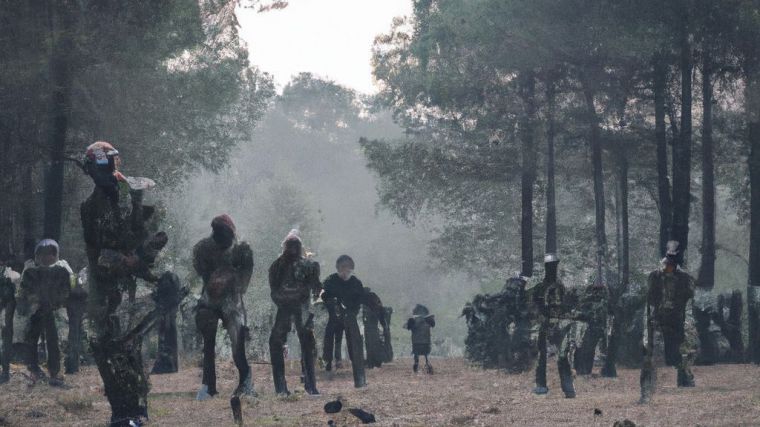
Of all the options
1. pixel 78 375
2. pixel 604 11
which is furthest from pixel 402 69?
pixel 78 375

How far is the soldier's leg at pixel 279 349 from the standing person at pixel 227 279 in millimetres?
1034

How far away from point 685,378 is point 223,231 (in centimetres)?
761

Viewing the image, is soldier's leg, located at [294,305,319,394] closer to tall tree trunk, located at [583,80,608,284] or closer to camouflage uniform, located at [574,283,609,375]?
camouflage uniform, located at [574,283,609,375]

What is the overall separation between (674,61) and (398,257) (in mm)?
73280

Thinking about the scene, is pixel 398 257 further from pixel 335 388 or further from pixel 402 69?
pixel 335 388

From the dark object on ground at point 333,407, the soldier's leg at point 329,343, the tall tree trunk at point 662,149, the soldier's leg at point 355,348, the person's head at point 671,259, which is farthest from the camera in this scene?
the tall tree trunk at point 662,149

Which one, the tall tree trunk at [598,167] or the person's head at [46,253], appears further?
the tall tree trunk at [598,167]

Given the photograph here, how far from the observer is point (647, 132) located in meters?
29.9

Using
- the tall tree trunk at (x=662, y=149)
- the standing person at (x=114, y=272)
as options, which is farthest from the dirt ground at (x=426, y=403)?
the tall tree trunk at (x=662, y=149)

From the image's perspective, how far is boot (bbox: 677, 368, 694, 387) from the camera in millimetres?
16438

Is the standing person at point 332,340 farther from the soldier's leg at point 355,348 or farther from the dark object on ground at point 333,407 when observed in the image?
the dark object on ground at point 333,407

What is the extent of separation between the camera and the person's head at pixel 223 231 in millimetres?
13000

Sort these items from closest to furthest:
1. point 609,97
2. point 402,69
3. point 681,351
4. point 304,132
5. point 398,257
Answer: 1. point 681,351
2. point 609,97
3. point 402,69
4. point 398,257
5. point 304,132

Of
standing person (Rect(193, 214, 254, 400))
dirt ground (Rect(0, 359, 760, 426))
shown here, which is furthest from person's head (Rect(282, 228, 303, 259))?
dirt ground (Rect(0, 359, 760, 426))
